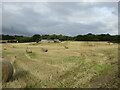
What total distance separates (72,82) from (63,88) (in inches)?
33.2

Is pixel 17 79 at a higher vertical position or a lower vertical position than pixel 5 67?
lower

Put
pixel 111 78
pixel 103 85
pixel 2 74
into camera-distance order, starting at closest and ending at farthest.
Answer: pixel 103 85
pixel 2 74
pixel 111 78

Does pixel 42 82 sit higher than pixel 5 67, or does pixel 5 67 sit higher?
pixel 5 67

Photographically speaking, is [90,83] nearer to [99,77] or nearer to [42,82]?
[99,77]

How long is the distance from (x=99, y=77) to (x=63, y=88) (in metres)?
2.54

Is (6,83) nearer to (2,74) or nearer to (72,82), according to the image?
(2,74)

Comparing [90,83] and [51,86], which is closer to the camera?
[51,86]

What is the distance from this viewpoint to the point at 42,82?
635 centimetres

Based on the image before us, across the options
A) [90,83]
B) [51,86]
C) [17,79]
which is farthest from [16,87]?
[90,83]

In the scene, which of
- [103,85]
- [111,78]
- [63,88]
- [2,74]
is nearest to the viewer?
[63,88]

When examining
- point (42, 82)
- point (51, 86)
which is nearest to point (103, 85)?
point (51, 86)

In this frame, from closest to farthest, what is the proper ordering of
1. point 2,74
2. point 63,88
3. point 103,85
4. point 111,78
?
point 63,88, point 103,85, point 2,74, point 111,78

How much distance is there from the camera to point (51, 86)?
5852mm

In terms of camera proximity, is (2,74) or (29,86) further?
(2,74)
